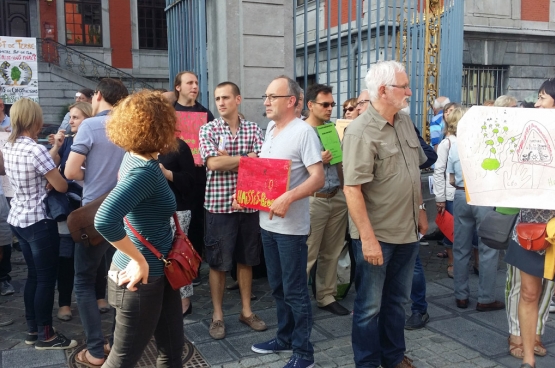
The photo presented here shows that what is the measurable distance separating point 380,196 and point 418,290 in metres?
1.48

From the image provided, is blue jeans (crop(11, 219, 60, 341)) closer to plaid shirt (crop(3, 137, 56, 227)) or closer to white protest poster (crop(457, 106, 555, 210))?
plaid shirt (crop(3, 137, 56, 227))

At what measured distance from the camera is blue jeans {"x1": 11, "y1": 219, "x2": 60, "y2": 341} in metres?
4.02

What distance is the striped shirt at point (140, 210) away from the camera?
2398mm

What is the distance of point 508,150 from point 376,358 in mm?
1539

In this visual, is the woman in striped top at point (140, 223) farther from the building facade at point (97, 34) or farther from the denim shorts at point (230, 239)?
the building facade at point (97, 34)

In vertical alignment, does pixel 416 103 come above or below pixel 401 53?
below

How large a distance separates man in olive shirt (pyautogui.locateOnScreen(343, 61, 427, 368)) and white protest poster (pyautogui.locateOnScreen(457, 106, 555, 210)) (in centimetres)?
34

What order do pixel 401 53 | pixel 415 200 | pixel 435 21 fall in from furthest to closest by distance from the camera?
1. pixel 435 21
2. pixel 401 53
3. pixel 415 200

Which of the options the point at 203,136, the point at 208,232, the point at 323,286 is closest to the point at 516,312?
the point at 323,286

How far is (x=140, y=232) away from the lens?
2.62 m

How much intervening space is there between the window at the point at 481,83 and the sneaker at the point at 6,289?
1320 cm

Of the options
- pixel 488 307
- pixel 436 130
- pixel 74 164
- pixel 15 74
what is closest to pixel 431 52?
pixel 436 130

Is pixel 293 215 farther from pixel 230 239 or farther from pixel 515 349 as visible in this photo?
pixel 515 349

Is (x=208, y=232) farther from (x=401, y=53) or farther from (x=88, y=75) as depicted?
(x=88, y=75)
